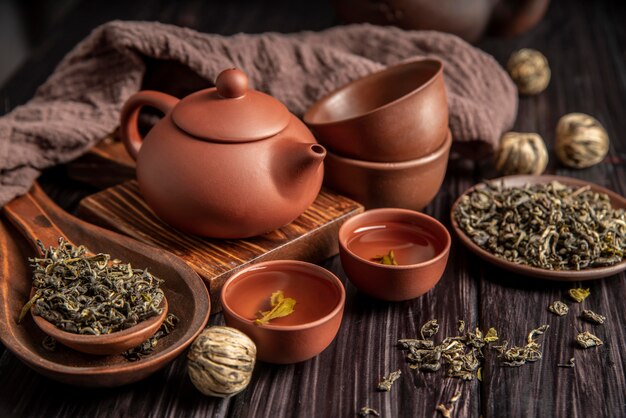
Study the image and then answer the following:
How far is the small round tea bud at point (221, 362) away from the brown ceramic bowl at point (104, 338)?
0.07 meters

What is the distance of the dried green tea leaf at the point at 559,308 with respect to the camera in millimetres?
1157

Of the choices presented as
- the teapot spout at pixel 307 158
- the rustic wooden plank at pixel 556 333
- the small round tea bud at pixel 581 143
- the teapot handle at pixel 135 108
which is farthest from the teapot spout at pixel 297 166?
the small round tea bud at pixel 581 143

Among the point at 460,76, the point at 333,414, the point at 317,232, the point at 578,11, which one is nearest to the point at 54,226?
the point at 317,232

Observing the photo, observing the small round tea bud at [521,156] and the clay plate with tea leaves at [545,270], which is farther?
the small round tea bud at [521,156]

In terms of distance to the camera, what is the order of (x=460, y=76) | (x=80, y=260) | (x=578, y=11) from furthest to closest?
1. (x=578, y=11)
2. (x=460, y=76)
3. (x=80, y=260)

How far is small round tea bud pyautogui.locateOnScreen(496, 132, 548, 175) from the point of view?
1.52m

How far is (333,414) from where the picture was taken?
0.97 meters

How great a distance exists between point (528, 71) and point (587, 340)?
101 centimetres

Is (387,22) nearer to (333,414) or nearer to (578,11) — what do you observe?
(578,11)

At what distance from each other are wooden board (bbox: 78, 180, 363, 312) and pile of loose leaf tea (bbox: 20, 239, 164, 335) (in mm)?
110

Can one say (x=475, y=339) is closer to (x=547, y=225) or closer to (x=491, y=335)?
(x=491, y=335)

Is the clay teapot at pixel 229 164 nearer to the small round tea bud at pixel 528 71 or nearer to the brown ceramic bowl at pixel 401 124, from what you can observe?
the brown ceramic bowl at pixel 401 124

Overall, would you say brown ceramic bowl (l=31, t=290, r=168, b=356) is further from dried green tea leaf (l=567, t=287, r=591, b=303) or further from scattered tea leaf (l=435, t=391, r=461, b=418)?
dried green tea leaf (l=567, t=287, r=591, b=303)

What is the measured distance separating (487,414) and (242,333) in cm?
32
